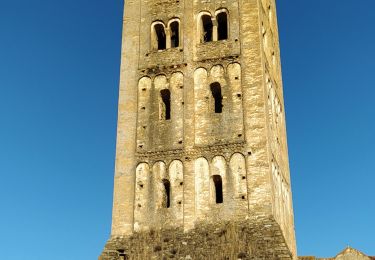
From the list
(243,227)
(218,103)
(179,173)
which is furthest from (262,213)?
(218,103)

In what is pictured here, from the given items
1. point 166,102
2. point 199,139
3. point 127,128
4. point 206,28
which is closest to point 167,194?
point 199,139

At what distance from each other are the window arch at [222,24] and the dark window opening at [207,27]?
313 millimetres

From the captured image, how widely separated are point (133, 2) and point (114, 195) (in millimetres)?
7905

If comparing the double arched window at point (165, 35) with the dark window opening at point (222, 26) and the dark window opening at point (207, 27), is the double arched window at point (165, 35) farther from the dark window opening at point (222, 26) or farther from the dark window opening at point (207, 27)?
the dark window opening at point (222, 26)

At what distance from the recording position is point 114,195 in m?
19.1

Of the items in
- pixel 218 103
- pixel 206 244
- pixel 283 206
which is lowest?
pixel 206 244

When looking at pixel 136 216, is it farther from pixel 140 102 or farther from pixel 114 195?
pixel 140 102

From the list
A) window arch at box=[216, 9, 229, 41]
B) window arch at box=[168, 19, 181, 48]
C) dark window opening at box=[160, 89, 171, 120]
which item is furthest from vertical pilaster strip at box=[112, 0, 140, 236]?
window arch at box=[216, 9, 229, 41]

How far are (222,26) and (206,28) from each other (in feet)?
2.06

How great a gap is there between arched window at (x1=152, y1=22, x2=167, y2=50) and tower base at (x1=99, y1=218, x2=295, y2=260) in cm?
738

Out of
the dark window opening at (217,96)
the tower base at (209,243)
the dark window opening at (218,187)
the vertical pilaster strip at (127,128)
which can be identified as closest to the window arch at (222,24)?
the dark window opening at (217,96)

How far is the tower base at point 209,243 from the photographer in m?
16.6

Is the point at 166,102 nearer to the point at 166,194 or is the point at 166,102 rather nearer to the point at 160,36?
the point at 160,36

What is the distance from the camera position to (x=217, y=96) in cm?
2009
